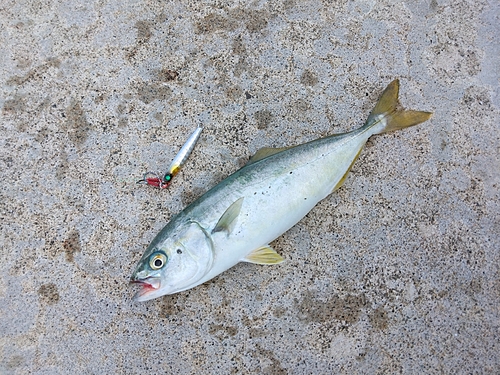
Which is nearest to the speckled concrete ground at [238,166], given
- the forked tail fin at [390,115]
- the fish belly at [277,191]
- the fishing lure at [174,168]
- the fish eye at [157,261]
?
the fishing lure at [174,168]

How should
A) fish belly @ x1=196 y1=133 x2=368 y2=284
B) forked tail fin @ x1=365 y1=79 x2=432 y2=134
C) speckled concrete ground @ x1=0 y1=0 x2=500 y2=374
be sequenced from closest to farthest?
fish belly @ x1=196 y1=133 x2=368 y2=284 → speckled concrete ground @ x1=0 y1=0 x2=500 y2=374 → forked tail fin @ x1=365 y1=79 x2=432 y2=134

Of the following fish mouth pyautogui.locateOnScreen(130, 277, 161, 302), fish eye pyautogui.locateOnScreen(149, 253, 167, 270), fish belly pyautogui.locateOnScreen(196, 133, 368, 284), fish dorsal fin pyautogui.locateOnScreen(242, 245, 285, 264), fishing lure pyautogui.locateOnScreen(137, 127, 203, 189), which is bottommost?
fish dorsal fin pyautogui.locateOnScreen(242, 245, 285, 264)

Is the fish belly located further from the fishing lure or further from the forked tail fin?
the fishing lure

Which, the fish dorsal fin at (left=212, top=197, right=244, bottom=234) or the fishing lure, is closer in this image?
the fish dorsal fin at (left=212, top=197, right=244, bottom=234)

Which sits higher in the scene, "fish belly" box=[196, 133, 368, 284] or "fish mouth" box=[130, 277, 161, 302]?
"fish mouth" box=[130, 277, 161, 302]

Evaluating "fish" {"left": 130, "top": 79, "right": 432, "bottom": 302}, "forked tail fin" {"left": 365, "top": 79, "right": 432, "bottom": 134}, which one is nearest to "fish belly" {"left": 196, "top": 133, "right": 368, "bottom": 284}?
"fish" {"left": 130, "top": 79, "right": 432, "bottom": 302}

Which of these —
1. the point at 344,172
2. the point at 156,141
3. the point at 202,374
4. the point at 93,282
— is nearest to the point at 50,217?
the point at 93,282

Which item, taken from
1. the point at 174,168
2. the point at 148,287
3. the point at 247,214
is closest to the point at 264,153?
the point at 247,214

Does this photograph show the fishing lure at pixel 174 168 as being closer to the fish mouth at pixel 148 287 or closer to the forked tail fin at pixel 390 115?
the fish mouth at pixel 148 287
